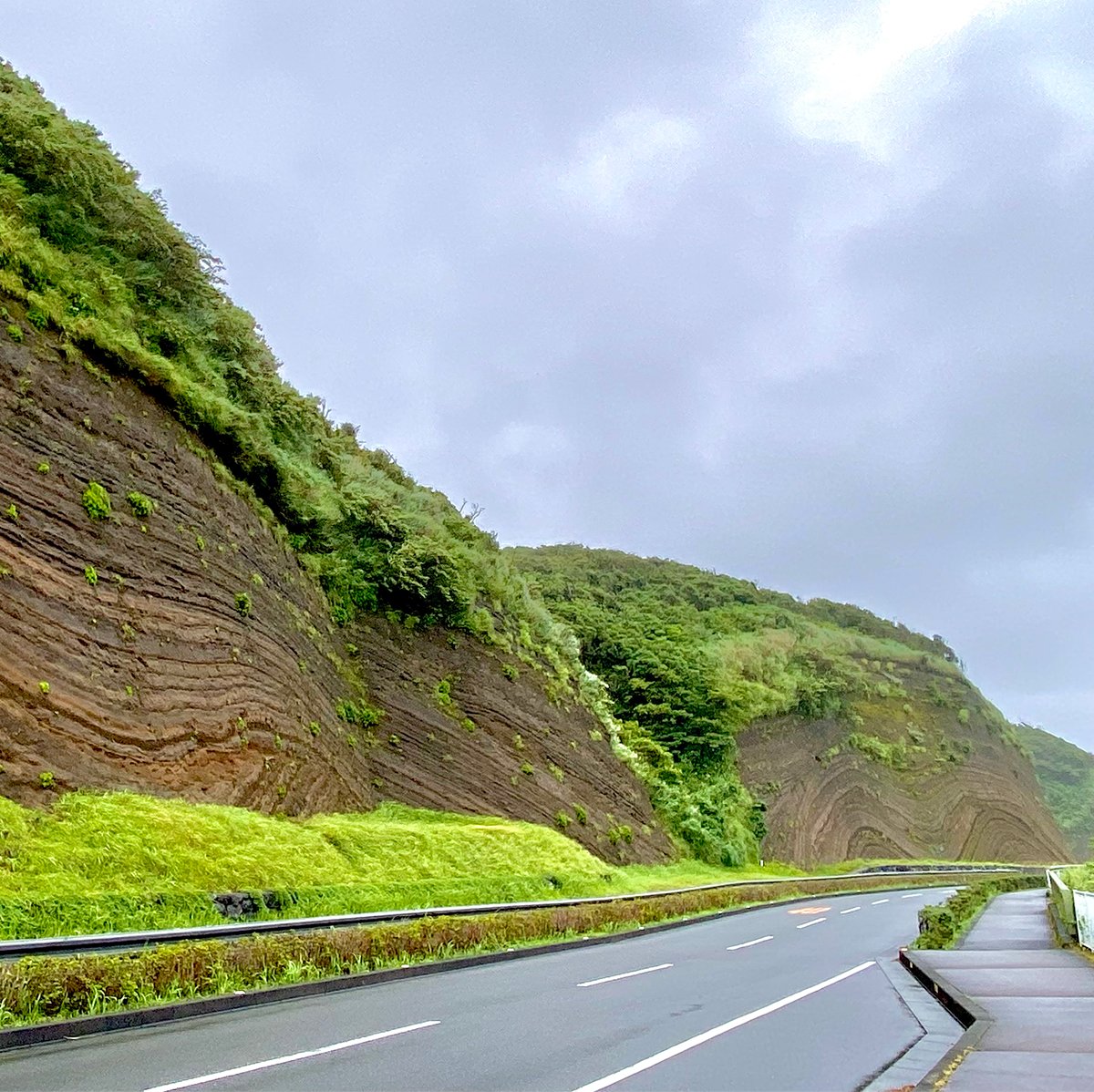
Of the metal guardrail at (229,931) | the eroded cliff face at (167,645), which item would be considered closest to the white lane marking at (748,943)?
the metal guardrail at (229,931)

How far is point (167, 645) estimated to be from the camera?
1775 centimetres

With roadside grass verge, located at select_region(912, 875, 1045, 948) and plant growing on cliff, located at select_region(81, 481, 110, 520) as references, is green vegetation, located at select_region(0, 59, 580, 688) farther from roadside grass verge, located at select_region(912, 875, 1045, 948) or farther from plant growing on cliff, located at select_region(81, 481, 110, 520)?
roadside grass verge, located at select_region(912, 875, 1045, 948)

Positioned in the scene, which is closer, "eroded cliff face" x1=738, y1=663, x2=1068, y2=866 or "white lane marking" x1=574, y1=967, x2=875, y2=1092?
"white lane marking" x1=574, y1=967, x2=875, y2=1092

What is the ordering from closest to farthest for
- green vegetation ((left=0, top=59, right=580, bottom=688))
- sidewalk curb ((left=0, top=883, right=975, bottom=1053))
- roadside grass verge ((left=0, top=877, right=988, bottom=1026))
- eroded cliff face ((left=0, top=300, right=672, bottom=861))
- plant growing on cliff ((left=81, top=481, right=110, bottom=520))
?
1. sidewalk curb ((left=0, top=883, right=975, bottom=1053))
2. roadside grass verge ((left=0, top=877, right=988, bottom=1026))
3. eroded cliff face ((left=0, top=300, right=672, bottom=861))
4. plant growing on cliff ((left=81, top=481, right=110, bottom=520))
5. green vegetation ((left=0, top=59, right=580, bottom=688))

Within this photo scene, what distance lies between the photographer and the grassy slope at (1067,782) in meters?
88.4

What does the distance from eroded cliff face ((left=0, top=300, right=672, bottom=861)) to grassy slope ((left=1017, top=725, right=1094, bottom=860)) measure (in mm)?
72359

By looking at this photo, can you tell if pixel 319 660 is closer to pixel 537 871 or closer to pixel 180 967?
pixel 537 871

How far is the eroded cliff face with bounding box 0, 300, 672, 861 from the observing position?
49.5 ft

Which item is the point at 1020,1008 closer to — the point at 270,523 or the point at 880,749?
the point at 270,523

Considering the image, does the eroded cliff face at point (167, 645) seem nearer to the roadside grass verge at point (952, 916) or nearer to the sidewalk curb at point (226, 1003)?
the sidewalk curb at point (226, 1003)

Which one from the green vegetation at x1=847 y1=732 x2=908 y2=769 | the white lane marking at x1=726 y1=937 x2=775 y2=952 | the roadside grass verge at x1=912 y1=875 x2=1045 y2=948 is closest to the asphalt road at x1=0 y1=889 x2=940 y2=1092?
the roadside grass verge at x1=912 y1=875 x2=1045 y2=948

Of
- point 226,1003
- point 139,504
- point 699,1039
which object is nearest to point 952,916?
point 699,1039

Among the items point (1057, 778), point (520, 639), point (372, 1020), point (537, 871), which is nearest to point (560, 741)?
point (520, 639)

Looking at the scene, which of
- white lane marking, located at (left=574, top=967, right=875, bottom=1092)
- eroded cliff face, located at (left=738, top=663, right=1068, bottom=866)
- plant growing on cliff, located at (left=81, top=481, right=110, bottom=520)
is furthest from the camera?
eroded cliff face, located at (left=738, top=663, right=1068, bottom=866)
